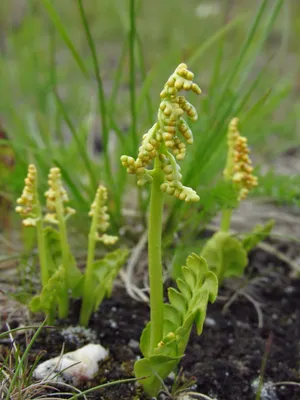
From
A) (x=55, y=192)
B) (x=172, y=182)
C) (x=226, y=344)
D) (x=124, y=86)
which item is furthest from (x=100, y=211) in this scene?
(x=124, y=86)

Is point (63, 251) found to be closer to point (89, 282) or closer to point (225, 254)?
point (89, 282)

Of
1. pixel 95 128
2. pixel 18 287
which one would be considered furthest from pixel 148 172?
pixel 95 128

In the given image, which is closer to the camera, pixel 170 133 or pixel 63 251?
pixel 170 133

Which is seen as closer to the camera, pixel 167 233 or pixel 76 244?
pixel 167 233

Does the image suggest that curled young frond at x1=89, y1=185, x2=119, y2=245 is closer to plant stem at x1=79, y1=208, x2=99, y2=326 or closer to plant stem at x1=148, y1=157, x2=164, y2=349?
plant stem at x1=79, y1=208, x2=99, y2=326

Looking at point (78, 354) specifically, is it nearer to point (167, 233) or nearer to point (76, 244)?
point (167, 233)

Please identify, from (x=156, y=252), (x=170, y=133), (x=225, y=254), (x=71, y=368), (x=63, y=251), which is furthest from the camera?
(x=225, y=254)
